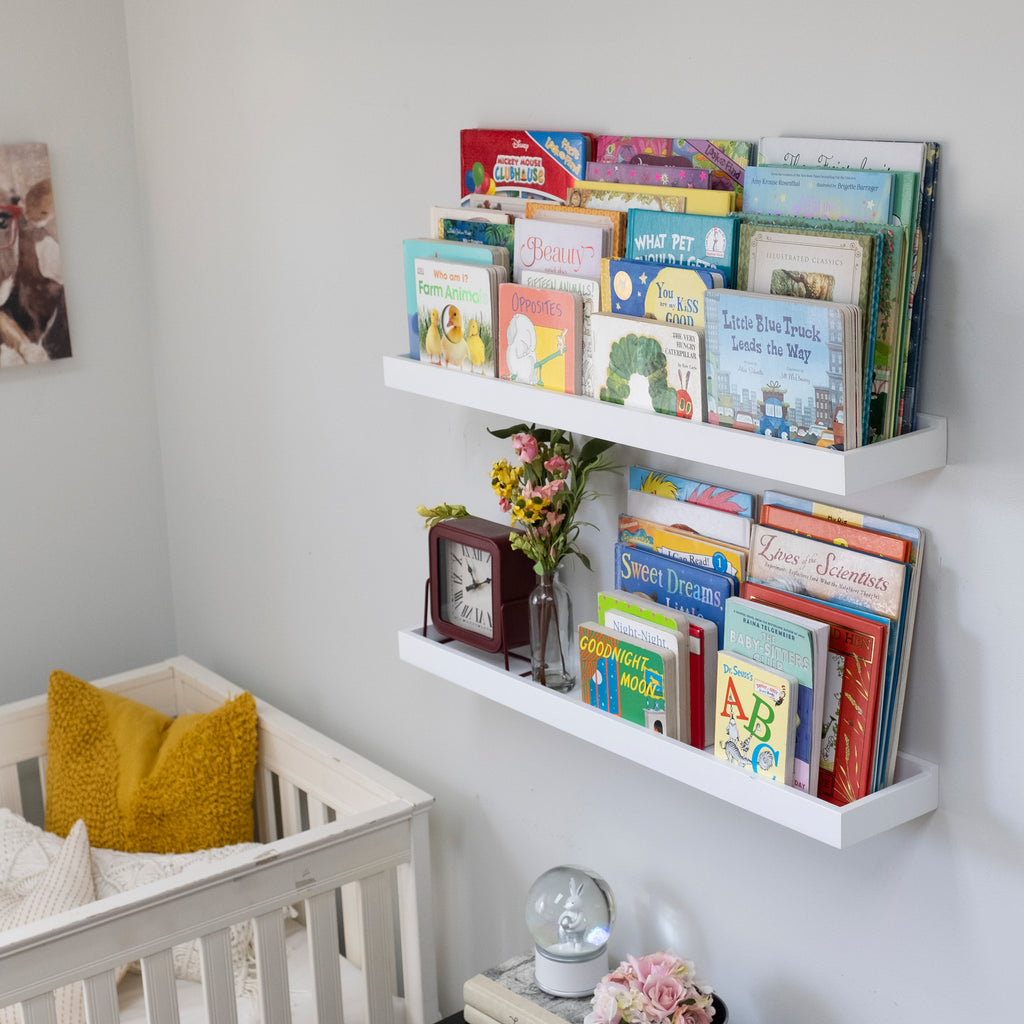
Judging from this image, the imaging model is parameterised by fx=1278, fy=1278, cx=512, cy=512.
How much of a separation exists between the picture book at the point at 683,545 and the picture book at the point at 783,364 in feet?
0.66

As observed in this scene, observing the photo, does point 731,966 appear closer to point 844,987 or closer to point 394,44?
point 844,987

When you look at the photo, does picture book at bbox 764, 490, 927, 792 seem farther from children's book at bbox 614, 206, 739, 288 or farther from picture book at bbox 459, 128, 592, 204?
picture book at bbox 459, 128, 592, 204

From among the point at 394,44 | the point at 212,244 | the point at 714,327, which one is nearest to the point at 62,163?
the point at 212,244

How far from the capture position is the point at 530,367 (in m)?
1.34

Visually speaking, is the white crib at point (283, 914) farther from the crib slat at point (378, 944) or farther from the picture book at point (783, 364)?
the picture book at point (783, 364)

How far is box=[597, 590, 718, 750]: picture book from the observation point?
129 cm

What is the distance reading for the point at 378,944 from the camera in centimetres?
184

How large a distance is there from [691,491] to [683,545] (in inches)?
2.3

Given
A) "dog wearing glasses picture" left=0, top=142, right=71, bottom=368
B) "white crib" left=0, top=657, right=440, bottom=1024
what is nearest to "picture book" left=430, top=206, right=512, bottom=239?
"white crib" left=0, top=657, right=440, bottom=1024

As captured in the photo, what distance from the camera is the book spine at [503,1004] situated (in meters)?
1.50

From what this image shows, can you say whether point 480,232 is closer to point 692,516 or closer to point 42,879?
point 692,516

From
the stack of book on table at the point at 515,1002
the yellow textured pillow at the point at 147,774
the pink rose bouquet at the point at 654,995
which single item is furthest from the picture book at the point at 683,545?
the yellow textured pillow at the point at 147,774

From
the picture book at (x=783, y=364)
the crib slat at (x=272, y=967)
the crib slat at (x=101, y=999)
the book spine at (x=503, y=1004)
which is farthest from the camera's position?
the crib slat at (x=272, y=967)

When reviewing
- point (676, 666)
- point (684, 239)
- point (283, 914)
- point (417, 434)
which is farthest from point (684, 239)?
point (283, 914)
